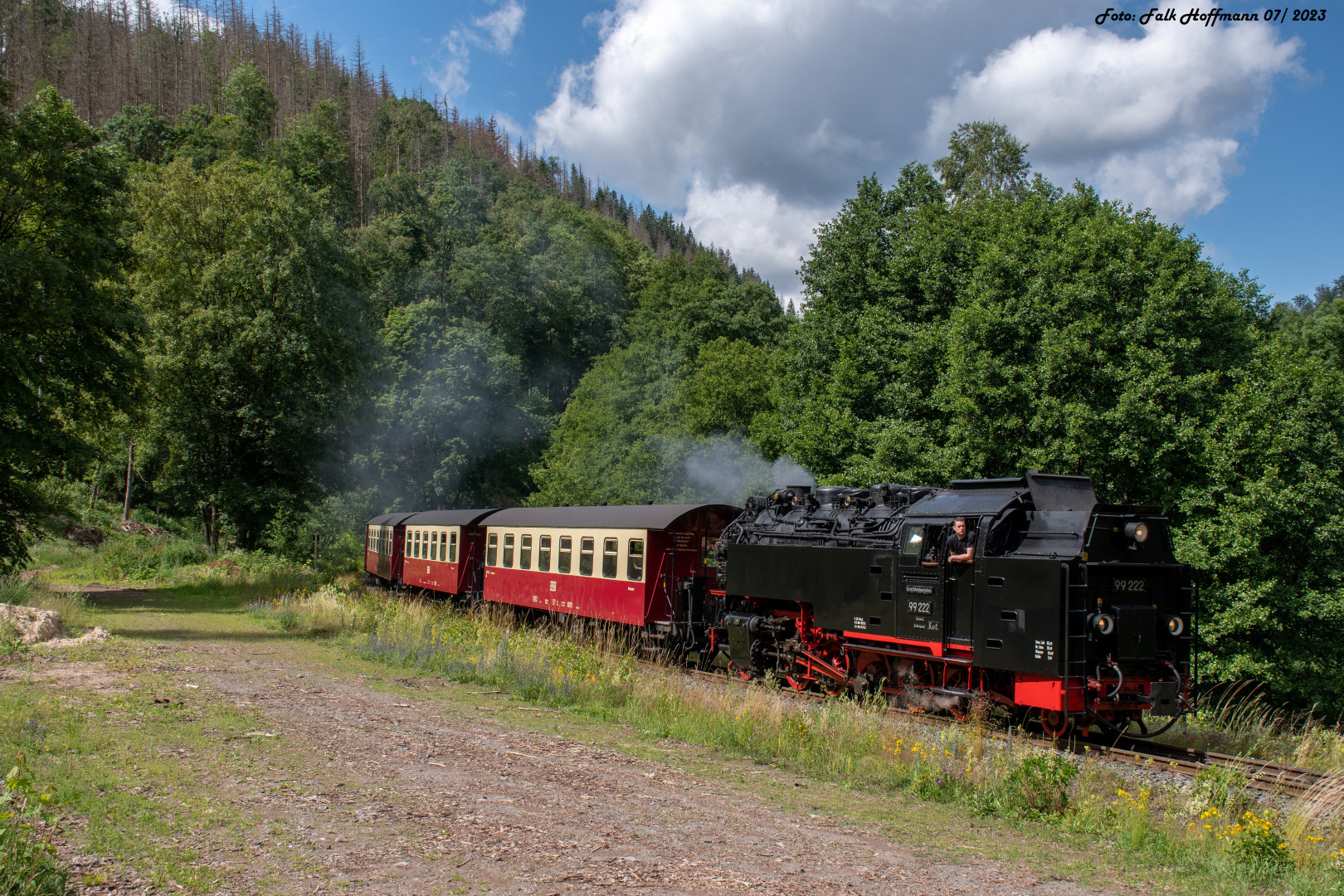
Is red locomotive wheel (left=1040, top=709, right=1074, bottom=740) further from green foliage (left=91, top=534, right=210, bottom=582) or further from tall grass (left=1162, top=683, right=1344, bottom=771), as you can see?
green foliage (left=91, top=534, right=210, bottom=582)

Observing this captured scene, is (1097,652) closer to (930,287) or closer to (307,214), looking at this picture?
(930,287)

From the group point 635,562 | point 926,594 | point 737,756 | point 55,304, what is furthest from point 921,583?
point 55,304

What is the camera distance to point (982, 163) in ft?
116

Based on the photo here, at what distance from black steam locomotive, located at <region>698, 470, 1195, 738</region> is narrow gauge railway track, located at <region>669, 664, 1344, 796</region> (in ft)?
0.86

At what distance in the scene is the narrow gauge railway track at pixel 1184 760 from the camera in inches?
310

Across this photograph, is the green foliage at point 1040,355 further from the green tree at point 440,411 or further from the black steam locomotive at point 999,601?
the green tree at point 440,411

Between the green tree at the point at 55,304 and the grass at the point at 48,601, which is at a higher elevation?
the green tree at the point at 55,304

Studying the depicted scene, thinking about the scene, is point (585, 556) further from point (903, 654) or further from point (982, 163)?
point (982, 163)

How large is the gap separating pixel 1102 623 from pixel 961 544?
171 centimetres

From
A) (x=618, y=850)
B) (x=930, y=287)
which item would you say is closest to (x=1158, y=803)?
(x=618, y=850)

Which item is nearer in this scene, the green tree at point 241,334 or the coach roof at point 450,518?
the coach roof at point 450,518

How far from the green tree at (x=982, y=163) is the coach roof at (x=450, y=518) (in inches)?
936

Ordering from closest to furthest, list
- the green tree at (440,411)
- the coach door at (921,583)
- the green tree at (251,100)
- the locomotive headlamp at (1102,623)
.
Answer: the locomotive headlamp at (1102,623)
the coach door at (921,583)
the green tree at (440,411)
the green tree at (251,100)

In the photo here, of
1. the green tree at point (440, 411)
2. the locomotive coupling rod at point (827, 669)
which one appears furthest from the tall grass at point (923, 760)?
the green tree at point (440, 411)
